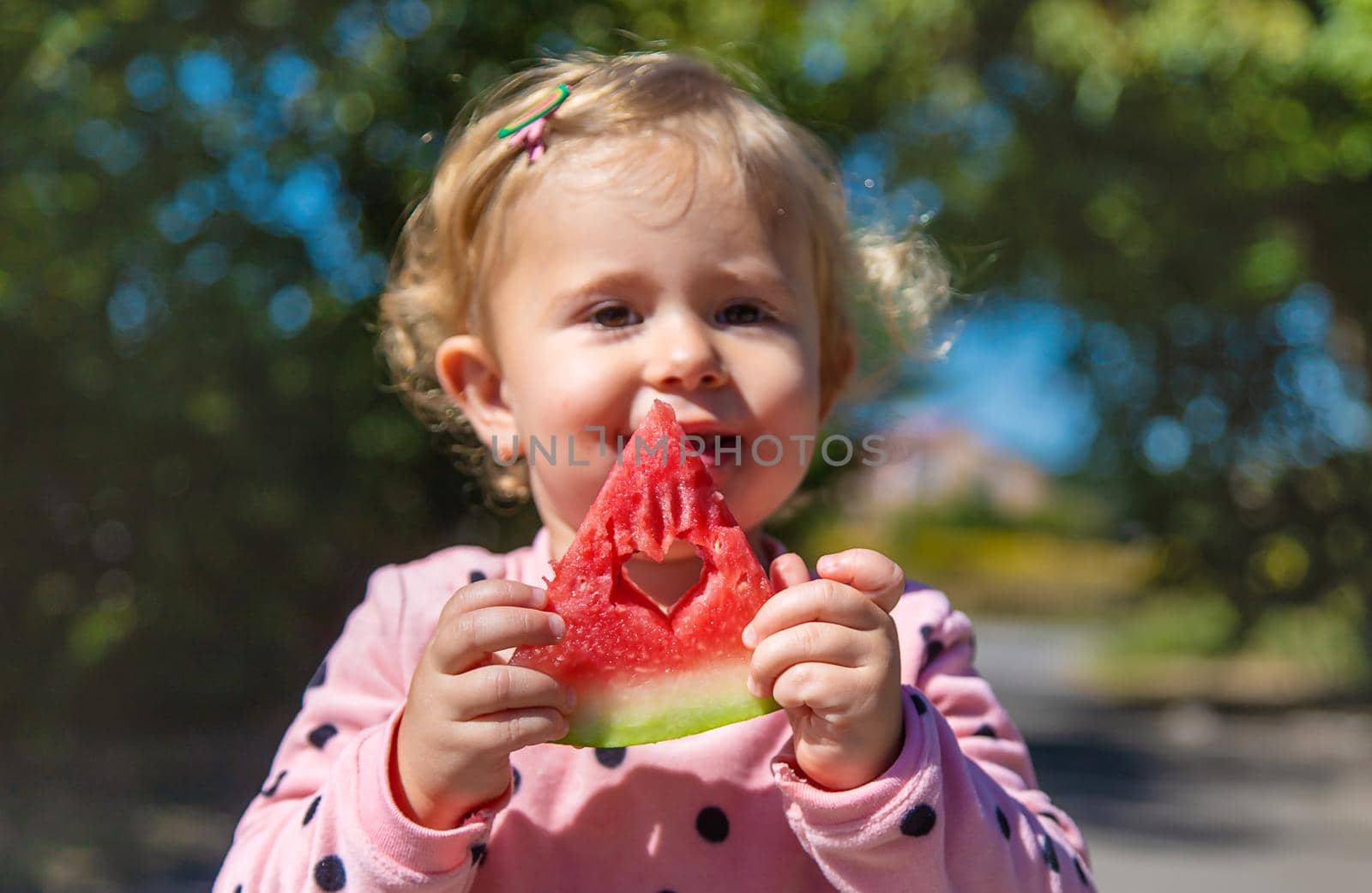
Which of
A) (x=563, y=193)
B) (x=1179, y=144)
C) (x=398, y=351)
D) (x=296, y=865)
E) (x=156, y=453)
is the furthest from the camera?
(x=1179, y=144)

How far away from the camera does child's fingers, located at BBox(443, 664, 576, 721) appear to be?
143cm

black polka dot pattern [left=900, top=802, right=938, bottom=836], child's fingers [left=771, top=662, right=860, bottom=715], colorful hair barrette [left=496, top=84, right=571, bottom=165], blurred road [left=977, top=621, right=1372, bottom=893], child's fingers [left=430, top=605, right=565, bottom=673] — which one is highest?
A: colorful hair barrette [left=496, top=84, right=571, bottom=165]

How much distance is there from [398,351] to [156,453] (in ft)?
15.0

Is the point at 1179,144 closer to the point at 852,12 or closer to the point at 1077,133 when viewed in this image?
the point at 1077,133

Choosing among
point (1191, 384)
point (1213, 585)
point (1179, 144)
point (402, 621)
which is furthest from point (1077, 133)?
point (402, 621)

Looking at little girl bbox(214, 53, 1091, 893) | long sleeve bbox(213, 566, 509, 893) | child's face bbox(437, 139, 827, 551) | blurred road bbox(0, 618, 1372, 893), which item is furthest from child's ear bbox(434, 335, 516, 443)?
blurred road bbox(0, 618, 1372, 893)

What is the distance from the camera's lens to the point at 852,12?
9.20 metres

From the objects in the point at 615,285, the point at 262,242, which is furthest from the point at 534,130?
the point at 262,242

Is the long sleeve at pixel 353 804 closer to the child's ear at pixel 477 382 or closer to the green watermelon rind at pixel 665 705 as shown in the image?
the green watermelon rind at pixel 665 705

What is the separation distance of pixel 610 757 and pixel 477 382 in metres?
0.70

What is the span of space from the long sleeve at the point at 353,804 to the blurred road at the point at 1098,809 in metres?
4.85

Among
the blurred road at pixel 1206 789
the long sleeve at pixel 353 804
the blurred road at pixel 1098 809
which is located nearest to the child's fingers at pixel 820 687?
the long sleeve at pixel 353 804

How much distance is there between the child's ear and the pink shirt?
23 cm

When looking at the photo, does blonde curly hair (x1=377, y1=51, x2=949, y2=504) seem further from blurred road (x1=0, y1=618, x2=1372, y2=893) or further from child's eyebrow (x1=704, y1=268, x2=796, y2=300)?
blurred road (x1=0, y1=618, x2=1372, y2=893)
